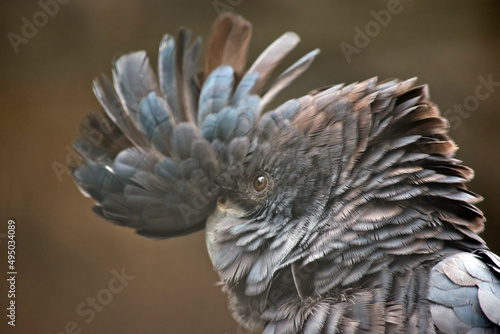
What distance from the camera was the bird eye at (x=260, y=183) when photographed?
107cm

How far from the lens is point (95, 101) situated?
1665 millimetres

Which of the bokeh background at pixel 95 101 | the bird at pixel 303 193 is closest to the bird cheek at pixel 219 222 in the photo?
the bird at pixel 303 193

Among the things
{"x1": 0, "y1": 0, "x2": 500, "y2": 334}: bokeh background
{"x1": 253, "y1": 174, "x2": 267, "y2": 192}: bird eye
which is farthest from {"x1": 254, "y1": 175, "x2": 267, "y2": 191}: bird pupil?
{"x1": 0, "y1": 0, "x2": 500, "y2": 334}: bokeh background

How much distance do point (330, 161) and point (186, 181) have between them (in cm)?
33

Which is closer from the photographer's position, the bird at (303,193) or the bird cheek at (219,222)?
the bird at (303,193)

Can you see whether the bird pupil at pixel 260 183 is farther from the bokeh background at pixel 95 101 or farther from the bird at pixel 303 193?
the bokeh background at pixel 95 101

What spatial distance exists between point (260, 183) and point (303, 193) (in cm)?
Answer: 11

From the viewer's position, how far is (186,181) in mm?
1104

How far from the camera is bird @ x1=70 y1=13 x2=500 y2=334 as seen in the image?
952 mm

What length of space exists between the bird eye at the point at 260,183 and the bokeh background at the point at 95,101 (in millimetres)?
649

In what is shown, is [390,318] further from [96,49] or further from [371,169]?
[96,49]

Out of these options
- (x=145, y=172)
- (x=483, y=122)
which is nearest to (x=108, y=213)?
(x=145, y=172)

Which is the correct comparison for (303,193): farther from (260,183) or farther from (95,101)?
(95,101)

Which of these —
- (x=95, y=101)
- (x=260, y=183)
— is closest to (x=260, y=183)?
(x=260, y=183)
